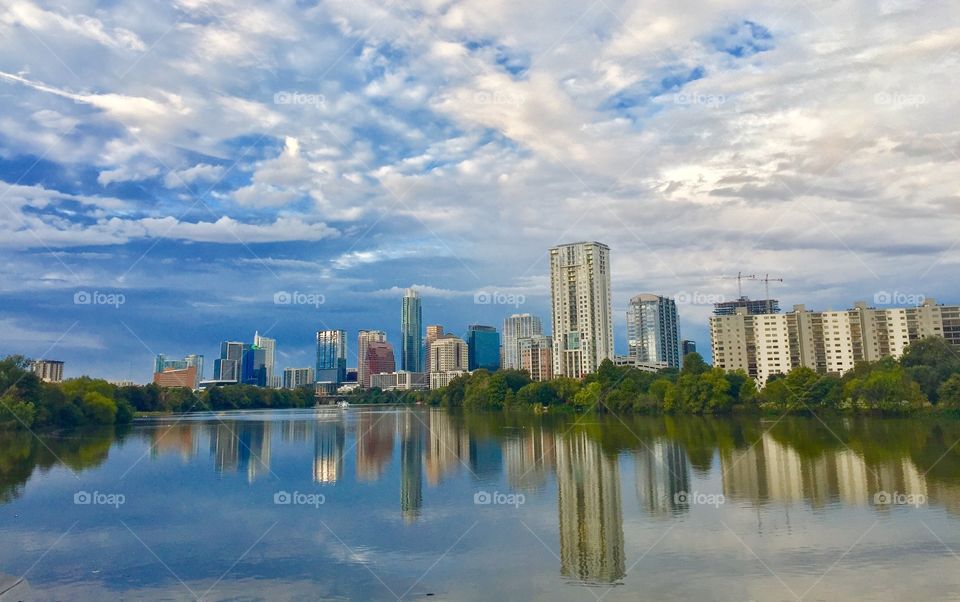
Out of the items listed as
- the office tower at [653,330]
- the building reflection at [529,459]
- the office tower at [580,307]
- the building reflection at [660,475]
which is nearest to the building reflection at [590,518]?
the building reflection at [529,459]

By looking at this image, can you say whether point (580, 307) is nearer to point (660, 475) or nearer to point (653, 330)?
point (653, 330)

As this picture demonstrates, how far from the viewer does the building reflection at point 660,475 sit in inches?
843

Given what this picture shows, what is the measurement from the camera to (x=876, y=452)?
32188 millimetres

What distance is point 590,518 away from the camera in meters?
19.4

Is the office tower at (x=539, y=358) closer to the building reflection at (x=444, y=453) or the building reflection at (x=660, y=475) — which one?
the building reflection at (x=444, y=453)

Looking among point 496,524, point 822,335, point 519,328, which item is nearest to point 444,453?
point 496,524

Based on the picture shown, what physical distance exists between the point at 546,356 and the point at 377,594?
134m

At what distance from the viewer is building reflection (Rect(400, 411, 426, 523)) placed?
2117 cm

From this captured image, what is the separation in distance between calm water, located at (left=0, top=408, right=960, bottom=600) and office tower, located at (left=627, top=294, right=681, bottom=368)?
123 meters

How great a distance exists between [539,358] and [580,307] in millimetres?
15693

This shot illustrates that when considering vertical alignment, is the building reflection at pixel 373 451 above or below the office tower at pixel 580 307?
below

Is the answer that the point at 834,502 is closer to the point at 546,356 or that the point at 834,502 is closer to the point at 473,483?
the point at 473,483

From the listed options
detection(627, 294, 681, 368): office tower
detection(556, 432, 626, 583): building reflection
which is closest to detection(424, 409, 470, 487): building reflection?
detection(556, 432, 626, 583): building reflection

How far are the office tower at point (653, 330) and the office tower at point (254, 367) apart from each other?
9405cm
